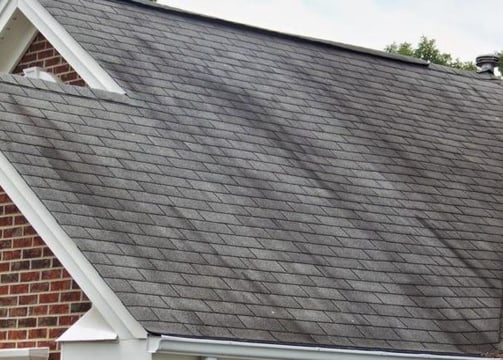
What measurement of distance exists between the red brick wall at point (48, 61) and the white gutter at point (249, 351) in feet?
17.0

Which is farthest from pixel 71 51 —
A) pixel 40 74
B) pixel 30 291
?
pixel 30 291

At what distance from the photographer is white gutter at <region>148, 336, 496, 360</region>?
37.4ft

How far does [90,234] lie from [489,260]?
20.8ft

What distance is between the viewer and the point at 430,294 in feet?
50.2

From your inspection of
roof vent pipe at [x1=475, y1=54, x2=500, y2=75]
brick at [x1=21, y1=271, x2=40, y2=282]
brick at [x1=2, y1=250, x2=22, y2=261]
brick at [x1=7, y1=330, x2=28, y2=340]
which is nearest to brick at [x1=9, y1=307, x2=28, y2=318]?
brick at [x1=7, y1=330, x2=28, y2=340]

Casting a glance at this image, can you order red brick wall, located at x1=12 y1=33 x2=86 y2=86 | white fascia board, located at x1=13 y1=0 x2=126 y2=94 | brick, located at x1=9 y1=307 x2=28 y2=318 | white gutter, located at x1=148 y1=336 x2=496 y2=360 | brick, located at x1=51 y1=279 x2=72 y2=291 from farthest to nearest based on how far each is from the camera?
red brick wall, located at x1=12 y1=33 x2=86 y2=86 → white fascia board, located at x1=13 y1=0 x2=126 y2=94 → brick, located at x1=9 y1=307 x2=28 y2=318 → brick, located at x1=51 y1=279 x2=72 y2=291 → white gutter, located at x1=148 y1=336 x2=496 y2=360

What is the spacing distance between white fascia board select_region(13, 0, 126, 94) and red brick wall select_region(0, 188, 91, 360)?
3.07 m

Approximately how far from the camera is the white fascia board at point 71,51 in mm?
16141

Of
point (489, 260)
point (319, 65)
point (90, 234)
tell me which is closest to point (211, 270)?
point (90, 234)

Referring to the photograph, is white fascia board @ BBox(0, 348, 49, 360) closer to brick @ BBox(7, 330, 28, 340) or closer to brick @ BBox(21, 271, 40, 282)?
brick @ BBox(7, 330, 28, 340)

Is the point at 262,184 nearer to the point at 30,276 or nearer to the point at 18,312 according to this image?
the point at 30,276

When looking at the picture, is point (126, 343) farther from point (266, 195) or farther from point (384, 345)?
point (266, 195)

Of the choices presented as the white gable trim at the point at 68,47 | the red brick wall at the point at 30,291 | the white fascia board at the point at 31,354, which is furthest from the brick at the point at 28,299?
the white gable trim at the point at 68,47

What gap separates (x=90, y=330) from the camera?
12.0 m
